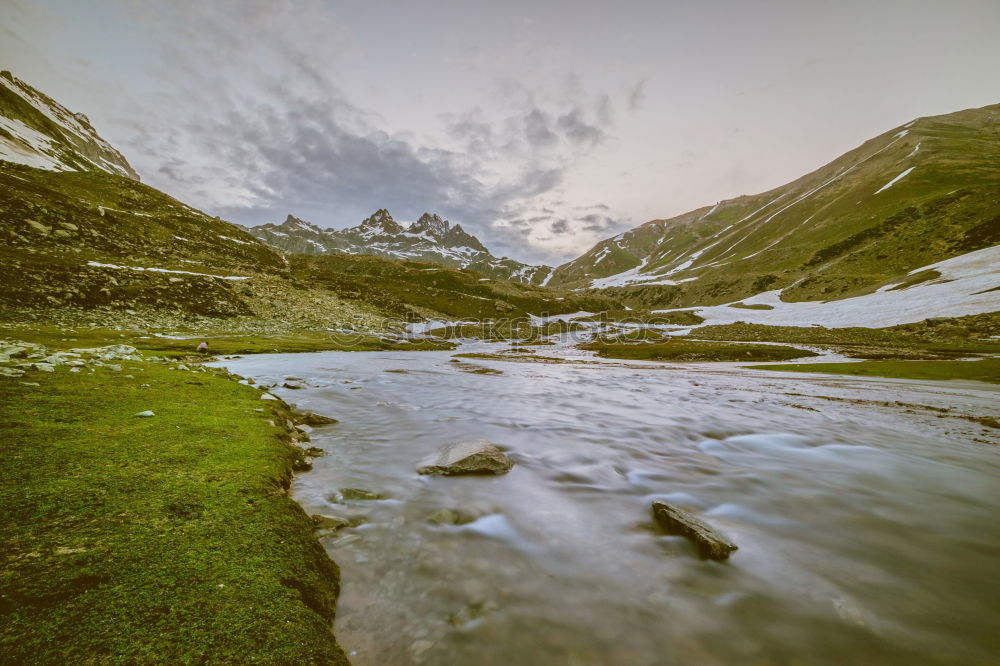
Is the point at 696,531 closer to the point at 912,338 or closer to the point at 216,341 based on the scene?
the point at 216,341

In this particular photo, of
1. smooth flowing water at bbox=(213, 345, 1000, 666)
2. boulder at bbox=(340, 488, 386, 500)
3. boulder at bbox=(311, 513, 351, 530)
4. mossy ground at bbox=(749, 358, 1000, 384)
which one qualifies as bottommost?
smooth flowing water at bbox=(213, 345, 1000, 666)

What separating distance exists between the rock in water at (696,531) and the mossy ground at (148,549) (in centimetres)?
561

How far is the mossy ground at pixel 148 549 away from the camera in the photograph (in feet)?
9.62

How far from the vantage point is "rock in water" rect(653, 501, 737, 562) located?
612cm

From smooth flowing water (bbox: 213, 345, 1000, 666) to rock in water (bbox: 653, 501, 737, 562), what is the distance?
0.65ft

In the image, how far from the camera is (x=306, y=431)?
1198 centimetres

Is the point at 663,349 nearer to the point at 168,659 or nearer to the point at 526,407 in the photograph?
the point at 526,407

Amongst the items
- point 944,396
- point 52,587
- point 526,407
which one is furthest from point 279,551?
point 944,396

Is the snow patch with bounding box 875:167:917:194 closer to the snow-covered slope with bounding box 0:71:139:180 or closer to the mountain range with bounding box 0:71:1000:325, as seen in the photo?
the mountain range with bounding box 0:71:1000:325

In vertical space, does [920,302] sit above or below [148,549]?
above

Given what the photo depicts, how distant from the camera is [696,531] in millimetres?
6492

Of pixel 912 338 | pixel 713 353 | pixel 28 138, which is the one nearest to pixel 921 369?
pixel 713 353

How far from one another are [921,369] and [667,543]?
3430 cm

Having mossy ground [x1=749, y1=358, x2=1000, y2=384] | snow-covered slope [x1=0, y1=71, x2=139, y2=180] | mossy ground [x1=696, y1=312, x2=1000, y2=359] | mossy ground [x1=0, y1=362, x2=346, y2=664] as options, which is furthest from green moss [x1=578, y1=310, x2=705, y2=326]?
snow-covered slope [x1=0, y1=71, x2=139, y2=180]
